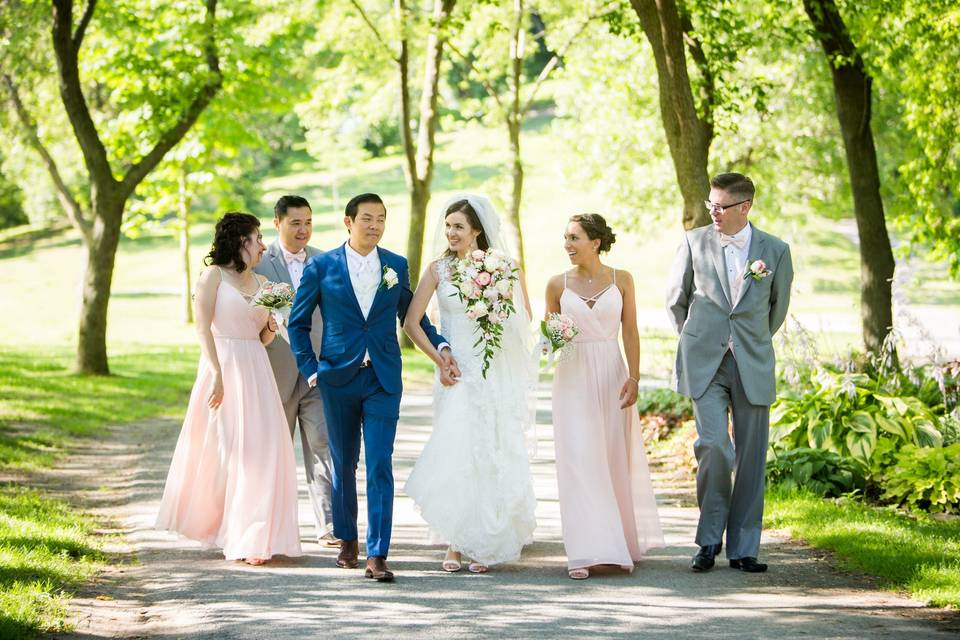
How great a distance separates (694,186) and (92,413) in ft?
29.4

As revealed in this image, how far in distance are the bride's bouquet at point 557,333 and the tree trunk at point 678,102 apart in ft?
15.5

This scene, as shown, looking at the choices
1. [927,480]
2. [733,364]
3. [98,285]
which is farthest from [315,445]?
[98,285]

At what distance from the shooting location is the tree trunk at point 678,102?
1233cm

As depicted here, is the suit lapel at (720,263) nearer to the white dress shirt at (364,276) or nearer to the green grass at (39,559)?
the white dress shirt at (364,276)

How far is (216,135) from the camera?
24.9 metres

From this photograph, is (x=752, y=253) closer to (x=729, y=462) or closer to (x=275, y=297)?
(x=729, y=462)

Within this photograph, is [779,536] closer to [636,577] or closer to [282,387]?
[636,577]

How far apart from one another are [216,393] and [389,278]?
155 centimetres

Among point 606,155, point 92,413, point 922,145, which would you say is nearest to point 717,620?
point 92,413

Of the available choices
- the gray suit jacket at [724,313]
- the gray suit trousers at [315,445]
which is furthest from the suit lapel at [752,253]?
the gray suit trousers at [315,445]

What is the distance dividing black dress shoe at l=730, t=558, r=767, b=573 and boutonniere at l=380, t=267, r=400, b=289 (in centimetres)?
288

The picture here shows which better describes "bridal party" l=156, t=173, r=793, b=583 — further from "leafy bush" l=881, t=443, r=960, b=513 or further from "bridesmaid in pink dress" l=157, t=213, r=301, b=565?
"leafy bush" l=881, t=443, r=960, b=513

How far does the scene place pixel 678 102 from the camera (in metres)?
12.5

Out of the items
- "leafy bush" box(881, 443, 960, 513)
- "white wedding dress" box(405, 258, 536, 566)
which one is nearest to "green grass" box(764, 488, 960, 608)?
"leafy bush" box(881, 443, 960, 513)
